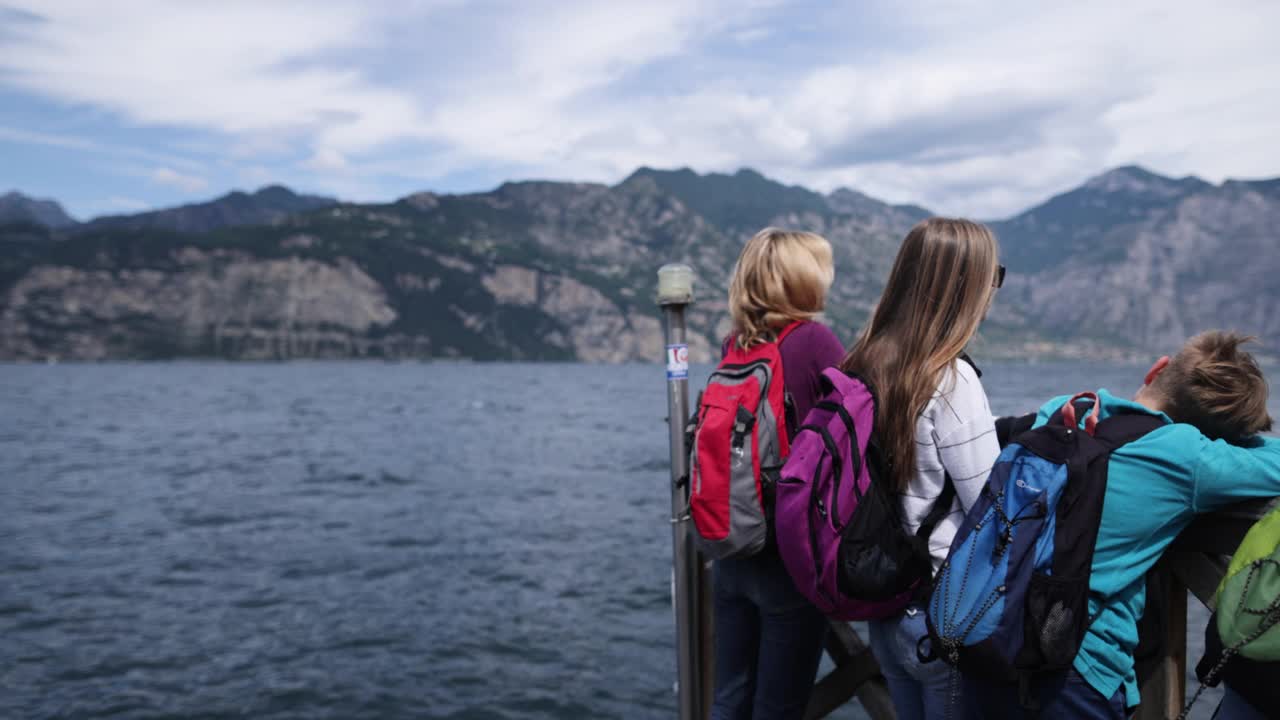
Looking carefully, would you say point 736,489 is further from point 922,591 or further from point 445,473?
point 445,473

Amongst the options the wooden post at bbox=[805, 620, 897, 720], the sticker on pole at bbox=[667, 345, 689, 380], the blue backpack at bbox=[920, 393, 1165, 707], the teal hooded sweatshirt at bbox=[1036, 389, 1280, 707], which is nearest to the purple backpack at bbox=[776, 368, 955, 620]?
the blue backpack at bbox=[920, 393, 1165, 707]

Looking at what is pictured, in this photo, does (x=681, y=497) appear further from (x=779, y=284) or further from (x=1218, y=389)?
(x=1218, y=389)

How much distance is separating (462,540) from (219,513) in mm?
9414

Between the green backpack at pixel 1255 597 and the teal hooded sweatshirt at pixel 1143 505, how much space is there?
15 cm

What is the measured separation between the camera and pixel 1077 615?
7.89 feet

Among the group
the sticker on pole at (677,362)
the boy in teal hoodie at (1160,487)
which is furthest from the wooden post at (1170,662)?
the sticker on pole at (677,362)

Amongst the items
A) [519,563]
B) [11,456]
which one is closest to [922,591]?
[519,563]

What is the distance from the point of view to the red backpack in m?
3.38

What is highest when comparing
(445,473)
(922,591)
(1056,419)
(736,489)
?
(1056,419)

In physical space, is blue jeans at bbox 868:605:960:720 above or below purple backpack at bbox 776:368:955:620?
below

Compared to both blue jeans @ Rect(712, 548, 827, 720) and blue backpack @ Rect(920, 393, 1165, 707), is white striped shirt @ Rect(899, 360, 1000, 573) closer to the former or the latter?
blue backpack @ Rect(920, 393, 1165, 707)

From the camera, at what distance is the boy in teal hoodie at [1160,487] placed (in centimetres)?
233

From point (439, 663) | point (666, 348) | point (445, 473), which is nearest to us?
point (666, 348)

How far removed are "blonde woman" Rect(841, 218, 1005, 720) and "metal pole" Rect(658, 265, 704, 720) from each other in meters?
1.32
